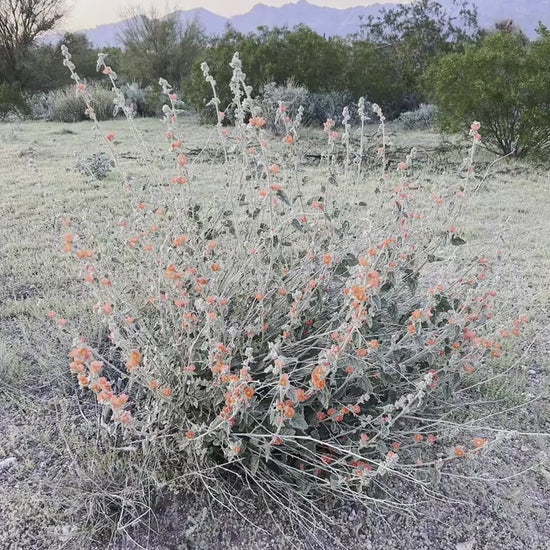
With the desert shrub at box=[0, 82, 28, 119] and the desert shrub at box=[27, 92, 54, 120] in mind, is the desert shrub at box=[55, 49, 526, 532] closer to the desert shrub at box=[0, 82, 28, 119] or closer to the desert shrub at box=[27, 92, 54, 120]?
the desert shrub at box=[27, 92, 54, 120]

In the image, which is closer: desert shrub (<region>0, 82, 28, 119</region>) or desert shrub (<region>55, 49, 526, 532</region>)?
desert shrub (<region>55, 49, 526, 532</region>)

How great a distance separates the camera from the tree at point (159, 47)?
16.4m

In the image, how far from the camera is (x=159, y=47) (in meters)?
16.6

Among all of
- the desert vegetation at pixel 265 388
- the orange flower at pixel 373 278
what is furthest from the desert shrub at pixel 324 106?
the orange flower at pixel 373 278

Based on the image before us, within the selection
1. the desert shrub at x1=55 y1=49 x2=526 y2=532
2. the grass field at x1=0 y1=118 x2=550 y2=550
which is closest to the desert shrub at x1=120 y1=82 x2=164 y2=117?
the grass field at x1=0 y1=118 x2=550 y2=550

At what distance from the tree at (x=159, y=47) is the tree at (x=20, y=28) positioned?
10.7 feet

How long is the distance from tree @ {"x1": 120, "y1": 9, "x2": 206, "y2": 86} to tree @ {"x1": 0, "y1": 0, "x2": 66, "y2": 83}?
3269 mm

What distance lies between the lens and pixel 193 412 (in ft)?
6.08

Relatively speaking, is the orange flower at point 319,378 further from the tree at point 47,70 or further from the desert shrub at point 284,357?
the tree at point 47,70

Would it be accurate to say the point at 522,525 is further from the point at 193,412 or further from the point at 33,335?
the point at 33,335

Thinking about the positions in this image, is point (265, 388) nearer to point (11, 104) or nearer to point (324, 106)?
point (324, 106)

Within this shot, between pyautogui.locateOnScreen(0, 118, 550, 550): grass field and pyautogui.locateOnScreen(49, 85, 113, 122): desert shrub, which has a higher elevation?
pyautogui.locateOnScreen(49, 85, 113, 122): desert shrub

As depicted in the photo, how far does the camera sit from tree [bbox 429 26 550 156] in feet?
22.5

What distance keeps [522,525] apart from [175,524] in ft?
4.05
